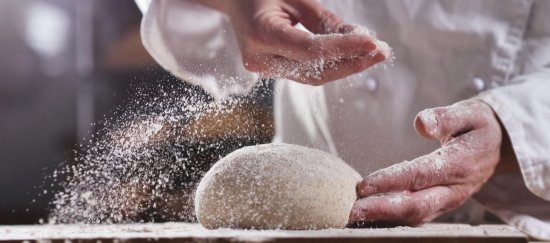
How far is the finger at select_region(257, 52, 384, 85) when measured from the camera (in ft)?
3.09

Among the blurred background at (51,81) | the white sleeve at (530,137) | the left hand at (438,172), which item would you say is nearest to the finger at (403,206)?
the left hand at (438,172)

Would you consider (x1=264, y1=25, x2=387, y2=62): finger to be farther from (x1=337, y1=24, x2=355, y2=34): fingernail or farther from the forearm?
the forearm

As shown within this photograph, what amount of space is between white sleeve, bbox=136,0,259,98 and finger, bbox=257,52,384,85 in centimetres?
18

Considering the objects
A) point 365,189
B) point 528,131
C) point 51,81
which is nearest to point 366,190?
point 365,189

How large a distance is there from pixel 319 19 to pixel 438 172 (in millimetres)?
285

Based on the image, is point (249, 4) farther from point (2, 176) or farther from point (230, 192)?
point (2, 176)

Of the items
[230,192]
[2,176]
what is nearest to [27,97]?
[2,176]

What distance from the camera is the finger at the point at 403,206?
88 cm

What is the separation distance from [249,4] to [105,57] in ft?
3.60

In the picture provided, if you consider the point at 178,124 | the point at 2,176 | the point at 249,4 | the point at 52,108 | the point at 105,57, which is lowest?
the point at 2,176

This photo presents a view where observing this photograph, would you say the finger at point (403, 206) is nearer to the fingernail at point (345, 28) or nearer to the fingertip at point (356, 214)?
the fingertip at point (356, 214)

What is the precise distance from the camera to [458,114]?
98cm

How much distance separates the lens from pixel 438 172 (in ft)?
3.14

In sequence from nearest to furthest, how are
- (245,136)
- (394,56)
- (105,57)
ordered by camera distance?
1. (394,56)
2. (245,136)
3. (105,57)
